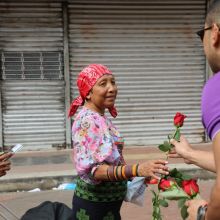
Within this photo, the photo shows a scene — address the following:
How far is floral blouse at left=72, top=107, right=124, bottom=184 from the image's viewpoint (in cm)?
262

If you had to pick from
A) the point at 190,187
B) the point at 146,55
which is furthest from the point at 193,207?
the point at 146,55

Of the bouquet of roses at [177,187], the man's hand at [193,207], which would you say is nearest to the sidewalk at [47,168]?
the bouquet of roses at [177,187]

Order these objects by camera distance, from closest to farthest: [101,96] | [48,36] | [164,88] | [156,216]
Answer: [156,216], [101,96], [48,36], [164,88]

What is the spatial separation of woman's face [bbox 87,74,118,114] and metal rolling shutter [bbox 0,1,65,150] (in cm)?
579

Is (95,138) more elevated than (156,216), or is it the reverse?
(95,138)

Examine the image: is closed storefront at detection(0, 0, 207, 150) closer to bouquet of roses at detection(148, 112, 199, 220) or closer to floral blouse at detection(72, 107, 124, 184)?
floral blouse at detection(72, 107, 124, 184)

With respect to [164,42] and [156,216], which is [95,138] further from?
[164,42]

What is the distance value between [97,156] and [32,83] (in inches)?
242

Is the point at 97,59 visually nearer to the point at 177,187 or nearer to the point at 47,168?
the point at 47,168

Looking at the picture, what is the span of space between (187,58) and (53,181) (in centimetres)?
383

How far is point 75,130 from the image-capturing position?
2.74 m

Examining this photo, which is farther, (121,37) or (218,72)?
(121,37)

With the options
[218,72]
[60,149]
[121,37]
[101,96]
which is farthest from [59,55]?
[218,72]

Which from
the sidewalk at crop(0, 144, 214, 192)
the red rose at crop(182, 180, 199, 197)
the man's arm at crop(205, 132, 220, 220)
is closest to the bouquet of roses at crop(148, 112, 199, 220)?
the red rose at crop(182, 180, 199, 197)
